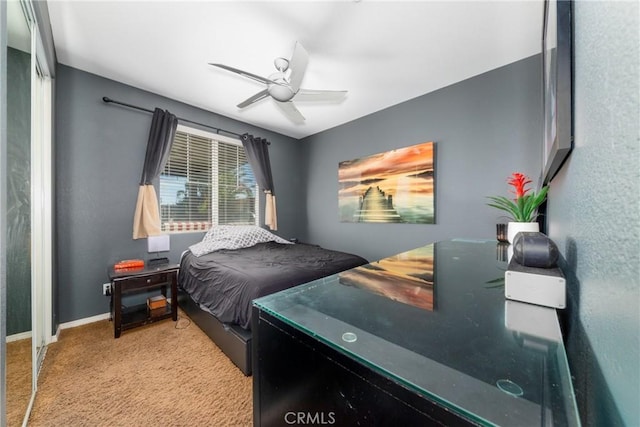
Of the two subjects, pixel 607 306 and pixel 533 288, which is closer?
pixel 607 306

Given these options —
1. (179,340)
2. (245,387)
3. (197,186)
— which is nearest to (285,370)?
(245,387)

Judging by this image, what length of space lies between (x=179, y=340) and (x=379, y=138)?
337cm

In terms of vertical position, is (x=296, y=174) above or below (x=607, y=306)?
above

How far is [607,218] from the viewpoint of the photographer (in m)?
0.42

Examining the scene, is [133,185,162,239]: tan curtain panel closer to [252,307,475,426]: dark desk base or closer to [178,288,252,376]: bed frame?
[178,288,252,376]: bed frame

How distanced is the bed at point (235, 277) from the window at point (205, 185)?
0.45m

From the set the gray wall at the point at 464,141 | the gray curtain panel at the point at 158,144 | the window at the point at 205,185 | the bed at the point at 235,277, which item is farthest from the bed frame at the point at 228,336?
the gray wall at the point at 464,141

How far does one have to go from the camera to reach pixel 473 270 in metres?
1.12

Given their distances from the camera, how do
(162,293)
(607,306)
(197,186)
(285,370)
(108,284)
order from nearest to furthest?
1. (607,306)
2. (285,370)
3. (108,284)
4. (162,293)
5. (197,186)

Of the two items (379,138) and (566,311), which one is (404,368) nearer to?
(566,311)

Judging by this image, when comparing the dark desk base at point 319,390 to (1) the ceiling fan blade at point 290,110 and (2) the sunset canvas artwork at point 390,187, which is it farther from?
(2) the sunset canvas artwork at point 390,187

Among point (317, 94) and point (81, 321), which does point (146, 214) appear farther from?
point (317, 94)

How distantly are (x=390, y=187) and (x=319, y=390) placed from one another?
3.04 metres

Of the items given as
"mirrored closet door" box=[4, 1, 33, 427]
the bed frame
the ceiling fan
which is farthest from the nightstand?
the ceiling fan
